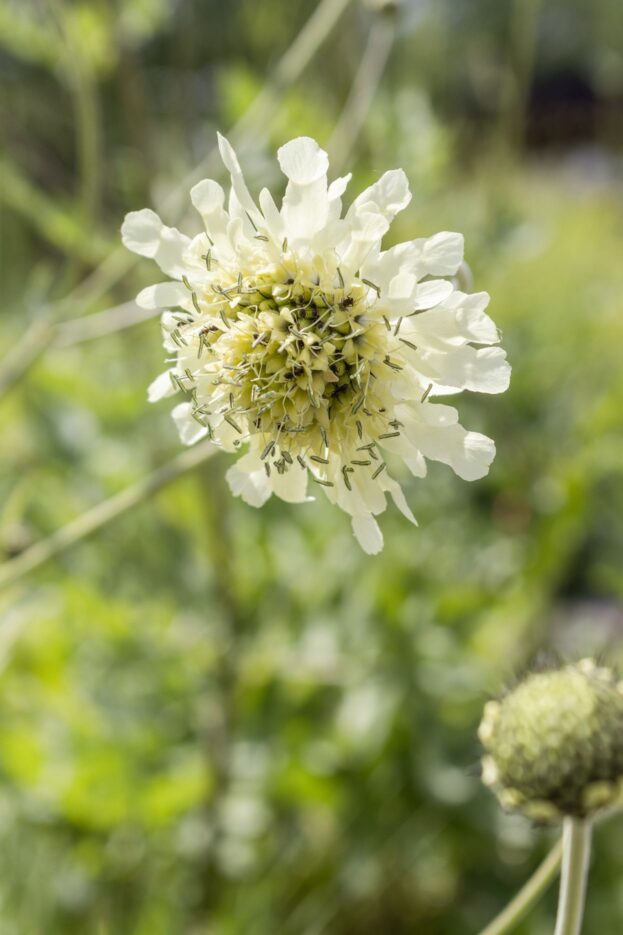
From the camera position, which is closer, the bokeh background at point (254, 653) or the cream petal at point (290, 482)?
the cream petal at point (290, 482)

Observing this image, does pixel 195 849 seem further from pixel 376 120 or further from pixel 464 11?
pixel 464 11

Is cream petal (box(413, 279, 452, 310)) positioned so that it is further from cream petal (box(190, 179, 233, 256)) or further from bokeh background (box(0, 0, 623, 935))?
bokeh background (box(0, 0, 623, 935))

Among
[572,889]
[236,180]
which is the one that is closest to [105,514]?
[236,180]

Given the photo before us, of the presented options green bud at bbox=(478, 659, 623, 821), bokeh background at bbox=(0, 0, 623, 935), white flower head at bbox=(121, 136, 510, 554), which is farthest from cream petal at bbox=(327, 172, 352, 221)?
bokeh background at bbox=(0, 0, 623, 935)

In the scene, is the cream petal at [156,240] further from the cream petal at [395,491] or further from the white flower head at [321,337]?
the cream petal at [395,491]

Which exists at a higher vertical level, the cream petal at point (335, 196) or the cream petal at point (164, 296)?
the cream petal at point (164, 296)

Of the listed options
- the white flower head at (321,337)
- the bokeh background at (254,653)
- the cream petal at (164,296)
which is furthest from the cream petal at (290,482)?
the bokeh background at (254,653)

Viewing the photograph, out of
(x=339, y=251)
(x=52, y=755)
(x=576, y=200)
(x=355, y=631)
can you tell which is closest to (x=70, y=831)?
(x=52, y=755)
